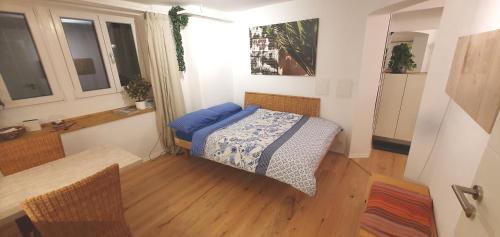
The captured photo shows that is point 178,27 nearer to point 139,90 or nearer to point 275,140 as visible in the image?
point 139,90

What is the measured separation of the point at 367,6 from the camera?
8.13 feet

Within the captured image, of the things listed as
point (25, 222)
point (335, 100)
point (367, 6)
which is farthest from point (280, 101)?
point (25, 222)

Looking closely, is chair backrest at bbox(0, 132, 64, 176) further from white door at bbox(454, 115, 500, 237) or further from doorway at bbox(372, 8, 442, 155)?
doorway at bbox(372, 8, 442, 155)

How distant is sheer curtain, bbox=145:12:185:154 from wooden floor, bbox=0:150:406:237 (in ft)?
2.11

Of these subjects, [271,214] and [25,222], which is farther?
[271,214]

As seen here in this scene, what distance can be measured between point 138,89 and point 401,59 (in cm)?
407

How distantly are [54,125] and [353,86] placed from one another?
12.6 ft

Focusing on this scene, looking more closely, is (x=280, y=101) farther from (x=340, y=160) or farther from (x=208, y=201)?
(x=208, y=201)

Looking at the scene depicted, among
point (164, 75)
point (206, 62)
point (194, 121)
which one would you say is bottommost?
point (194, 121)

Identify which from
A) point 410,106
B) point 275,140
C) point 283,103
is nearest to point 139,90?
point 275,140

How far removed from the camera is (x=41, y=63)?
7.58 ft

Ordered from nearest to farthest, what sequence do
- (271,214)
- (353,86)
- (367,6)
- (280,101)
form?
(271,214) → (367,6) → (353,86) → (280,101)

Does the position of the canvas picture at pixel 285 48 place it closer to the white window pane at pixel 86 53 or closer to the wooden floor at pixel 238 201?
the wooden floor at pixel 238 201

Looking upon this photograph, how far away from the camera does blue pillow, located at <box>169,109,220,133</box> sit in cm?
278
